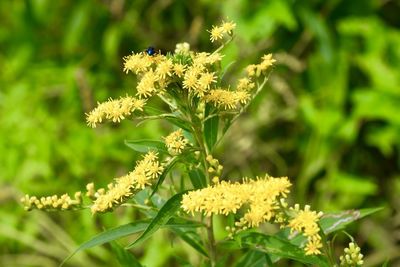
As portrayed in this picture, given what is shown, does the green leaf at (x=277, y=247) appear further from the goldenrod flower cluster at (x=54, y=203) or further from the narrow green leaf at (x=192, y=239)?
the goldenrod flower cluster at (x=54, y=203)

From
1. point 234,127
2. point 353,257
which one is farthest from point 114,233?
point 234,127

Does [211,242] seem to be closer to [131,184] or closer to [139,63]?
[131,184]

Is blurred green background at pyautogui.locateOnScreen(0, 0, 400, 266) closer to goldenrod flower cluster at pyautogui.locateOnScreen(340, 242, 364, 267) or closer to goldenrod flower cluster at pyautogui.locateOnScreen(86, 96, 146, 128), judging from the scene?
goldenrod flower cluster at pyautogui.locateOnScreen(86, 96, 146, 128)

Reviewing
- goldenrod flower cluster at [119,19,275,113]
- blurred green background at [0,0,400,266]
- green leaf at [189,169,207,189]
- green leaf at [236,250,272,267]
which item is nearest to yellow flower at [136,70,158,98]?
goldenrod flower cluster at [119,19,275,113]

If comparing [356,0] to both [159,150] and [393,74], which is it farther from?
[159,150]

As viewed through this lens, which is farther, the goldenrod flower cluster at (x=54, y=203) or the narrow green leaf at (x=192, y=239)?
the narrow green leaf at (x=192, y=239)

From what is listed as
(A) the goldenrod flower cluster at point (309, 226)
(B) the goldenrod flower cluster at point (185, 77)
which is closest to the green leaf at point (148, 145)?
(B) the goldenrod flower cluster at point (185, 77)

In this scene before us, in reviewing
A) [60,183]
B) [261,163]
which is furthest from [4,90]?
[261,163]
